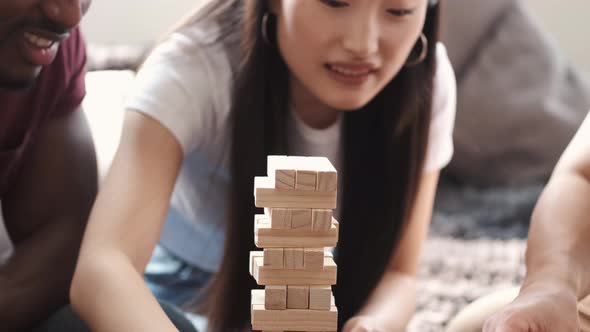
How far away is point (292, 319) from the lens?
30.1 inches

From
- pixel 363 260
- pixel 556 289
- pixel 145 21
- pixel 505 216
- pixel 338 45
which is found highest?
pixel 338 45

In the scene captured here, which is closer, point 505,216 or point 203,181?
point 203,181

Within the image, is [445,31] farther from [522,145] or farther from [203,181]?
[203,181]

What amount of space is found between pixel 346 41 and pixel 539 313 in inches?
16.1

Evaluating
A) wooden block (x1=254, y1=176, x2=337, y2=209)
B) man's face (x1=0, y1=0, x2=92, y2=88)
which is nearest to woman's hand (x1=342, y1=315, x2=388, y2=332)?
wooden block (x1=254, y1=176, x2=337, y2=209)

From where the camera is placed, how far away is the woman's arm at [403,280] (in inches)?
46.2

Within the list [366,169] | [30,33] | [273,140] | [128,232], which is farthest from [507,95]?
[30,33]

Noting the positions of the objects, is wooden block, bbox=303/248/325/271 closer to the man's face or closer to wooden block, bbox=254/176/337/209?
wooden block, bbox=254/176/337/209

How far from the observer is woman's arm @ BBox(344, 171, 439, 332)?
1173 millimetres

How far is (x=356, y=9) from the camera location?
1.01 meters

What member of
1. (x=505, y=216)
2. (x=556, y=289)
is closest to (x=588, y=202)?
(x=556, y=289)

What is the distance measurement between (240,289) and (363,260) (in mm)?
204

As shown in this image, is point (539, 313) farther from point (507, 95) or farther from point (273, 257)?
point (507, 95)

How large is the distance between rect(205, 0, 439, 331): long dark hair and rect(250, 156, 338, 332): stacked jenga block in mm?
397
